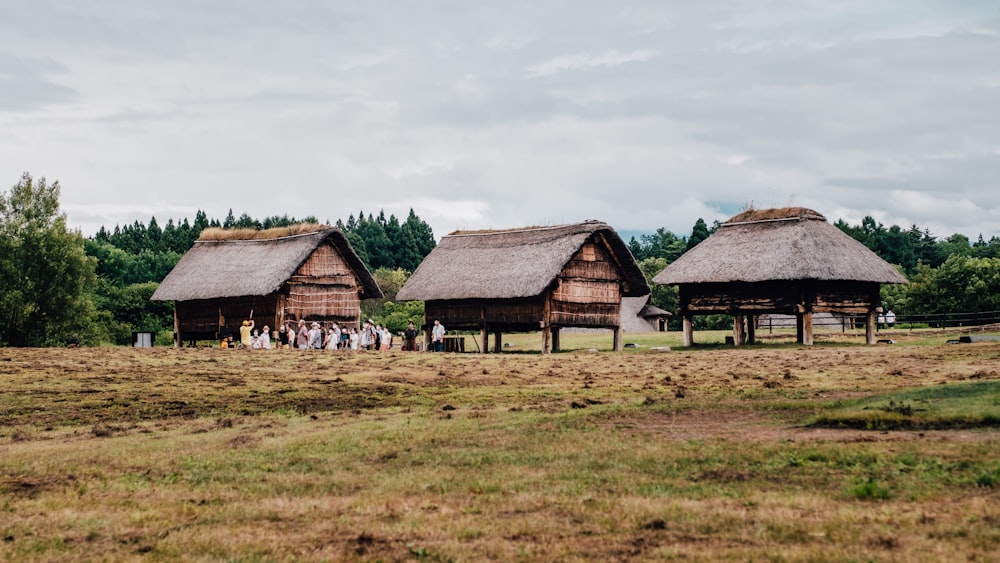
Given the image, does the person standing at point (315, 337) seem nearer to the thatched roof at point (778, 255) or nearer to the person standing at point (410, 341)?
the person standing at point (410, 341)

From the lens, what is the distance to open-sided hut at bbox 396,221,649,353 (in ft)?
157

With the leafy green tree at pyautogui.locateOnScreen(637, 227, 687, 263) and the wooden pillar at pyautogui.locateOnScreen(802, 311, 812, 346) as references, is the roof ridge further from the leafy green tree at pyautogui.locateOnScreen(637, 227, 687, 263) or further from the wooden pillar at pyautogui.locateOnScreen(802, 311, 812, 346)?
the leafy green tree at pyautogui.locateOnScreen(637, 227, 687, 263)

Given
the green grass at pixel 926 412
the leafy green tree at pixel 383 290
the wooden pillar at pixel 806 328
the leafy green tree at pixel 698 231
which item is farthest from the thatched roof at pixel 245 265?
the leafy green tree at pixel 698 231

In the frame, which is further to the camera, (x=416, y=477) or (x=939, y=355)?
(x=939, y=355)

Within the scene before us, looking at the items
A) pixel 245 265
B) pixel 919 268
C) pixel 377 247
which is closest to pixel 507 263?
pixel 245 265

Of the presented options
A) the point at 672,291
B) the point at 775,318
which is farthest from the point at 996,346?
the point at 672,291

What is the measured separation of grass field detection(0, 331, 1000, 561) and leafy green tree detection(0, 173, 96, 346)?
43.5 metres

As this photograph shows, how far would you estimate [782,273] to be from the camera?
149 feet

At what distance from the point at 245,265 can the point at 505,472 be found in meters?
44.6

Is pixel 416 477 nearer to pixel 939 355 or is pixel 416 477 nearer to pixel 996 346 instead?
pixel 939 355

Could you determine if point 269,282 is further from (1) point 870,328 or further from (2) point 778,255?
(1) point 870,328

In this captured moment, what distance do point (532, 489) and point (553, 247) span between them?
125 feet

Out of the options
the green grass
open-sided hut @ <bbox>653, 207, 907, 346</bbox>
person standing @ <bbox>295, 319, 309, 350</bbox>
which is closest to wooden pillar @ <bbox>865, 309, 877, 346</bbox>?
open-sided hut @ <bbox>653, 207, 907, 346</bbox>

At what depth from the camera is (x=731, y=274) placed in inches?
1845
